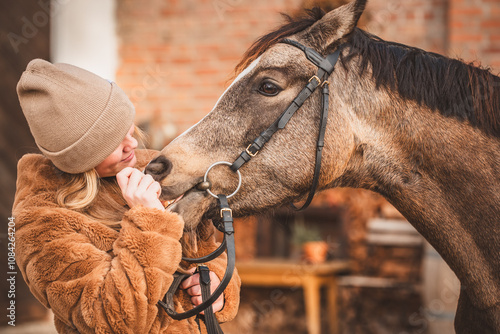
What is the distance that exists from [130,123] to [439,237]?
3.82ft

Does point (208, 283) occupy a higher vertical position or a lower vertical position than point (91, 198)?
lower

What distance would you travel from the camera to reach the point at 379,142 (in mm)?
1687

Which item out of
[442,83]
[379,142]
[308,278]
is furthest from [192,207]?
[308,278]

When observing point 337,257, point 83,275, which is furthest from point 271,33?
point 337,257

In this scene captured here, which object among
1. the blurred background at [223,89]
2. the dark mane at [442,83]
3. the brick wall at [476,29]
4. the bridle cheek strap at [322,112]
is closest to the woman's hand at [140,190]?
the bridle cheek strap at [322,112]

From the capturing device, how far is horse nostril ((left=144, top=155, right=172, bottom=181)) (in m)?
1.56

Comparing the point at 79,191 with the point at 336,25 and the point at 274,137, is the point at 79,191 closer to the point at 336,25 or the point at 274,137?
the point at 274,137

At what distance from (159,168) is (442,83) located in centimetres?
104

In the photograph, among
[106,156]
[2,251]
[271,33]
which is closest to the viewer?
[106,156]

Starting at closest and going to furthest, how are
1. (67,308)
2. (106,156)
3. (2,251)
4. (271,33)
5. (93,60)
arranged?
1. (67,308)
2. (106,156)
3. (271,33)
4. (2,251)
5. (93,60)

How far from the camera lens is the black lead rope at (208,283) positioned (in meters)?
1.48

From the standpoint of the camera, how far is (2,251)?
423 centimetres

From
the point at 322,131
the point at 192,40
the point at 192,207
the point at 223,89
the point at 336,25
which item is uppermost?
the point at 192,40

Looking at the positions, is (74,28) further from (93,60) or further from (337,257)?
(337,257)
